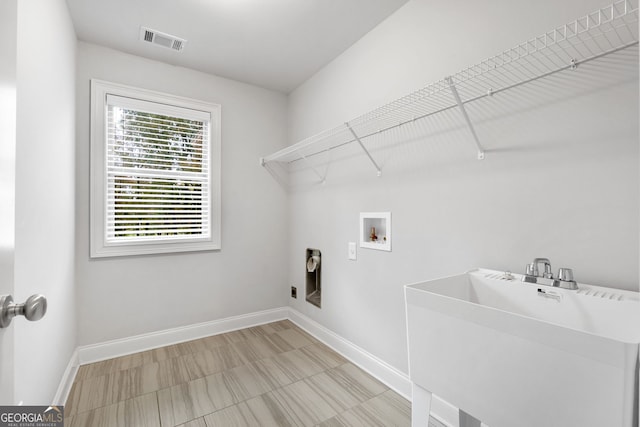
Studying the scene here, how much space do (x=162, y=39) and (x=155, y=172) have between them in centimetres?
99

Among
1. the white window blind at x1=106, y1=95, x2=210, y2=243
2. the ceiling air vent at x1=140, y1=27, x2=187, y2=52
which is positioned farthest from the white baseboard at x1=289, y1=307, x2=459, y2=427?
the ceiling air vent at x1=140, y1=27, x2=187, y2=52

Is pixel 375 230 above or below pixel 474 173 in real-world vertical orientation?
Answer: below

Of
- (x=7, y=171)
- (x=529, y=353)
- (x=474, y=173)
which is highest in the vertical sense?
(x=474, y=173)

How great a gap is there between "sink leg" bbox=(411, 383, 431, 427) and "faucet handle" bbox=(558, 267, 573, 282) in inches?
24.7

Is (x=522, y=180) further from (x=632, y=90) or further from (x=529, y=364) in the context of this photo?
(x=529, y=364)

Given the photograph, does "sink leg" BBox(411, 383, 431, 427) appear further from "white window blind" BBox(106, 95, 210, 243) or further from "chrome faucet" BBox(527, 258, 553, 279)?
"white window blind" BBox(106, 95, 210, 243)

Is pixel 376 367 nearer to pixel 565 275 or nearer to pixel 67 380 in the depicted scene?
pixel 565 275

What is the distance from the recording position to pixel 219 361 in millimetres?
2215

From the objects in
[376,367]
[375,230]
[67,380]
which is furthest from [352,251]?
[67,380]

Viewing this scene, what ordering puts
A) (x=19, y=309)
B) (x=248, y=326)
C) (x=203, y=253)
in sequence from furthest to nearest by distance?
(x=248, y=326), (x=203, y=253), (x=19, y=309)

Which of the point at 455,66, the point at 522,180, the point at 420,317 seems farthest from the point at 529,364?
the point at 455,66

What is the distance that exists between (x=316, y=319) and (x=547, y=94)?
2.26 meters

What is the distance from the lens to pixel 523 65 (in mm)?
1263

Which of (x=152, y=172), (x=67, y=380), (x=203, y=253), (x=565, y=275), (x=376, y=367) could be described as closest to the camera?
(x=565, y=275)
